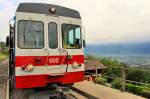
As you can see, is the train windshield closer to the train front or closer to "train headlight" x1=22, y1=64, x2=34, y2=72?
the train front

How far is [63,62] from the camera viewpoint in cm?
1080

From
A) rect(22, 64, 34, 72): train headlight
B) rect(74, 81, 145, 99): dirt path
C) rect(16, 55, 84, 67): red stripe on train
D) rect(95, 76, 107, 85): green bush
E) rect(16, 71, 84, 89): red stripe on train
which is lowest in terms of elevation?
rect(74, 81, 145, 99): dirt path

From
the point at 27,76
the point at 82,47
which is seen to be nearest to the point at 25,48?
the point at 27,76

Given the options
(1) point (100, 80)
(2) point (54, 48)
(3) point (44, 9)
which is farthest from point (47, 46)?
(1) point (100, 80)

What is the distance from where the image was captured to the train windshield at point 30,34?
10.2 m

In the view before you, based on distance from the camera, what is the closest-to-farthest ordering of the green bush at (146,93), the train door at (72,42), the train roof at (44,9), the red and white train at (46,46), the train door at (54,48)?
the red and white train at (46,46) < the train roof at (44,9) < the train door at (54,48) < the train door at (72,42) < the green bush at (146,93)

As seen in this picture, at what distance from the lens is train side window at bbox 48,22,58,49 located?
10.7 m

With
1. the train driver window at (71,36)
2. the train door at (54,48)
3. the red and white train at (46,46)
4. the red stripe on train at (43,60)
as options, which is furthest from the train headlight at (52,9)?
the red stripe on train at (43,60)

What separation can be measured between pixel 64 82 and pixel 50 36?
68.7 inches

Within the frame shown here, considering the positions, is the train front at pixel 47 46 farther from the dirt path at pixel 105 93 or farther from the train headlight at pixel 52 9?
the dirt path at pixel 105 93

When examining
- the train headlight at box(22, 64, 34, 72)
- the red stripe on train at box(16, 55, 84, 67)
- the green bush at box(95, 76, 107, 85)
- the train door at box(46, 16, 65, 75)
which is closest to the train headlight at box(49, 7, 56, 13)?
the train door at box(46, 16, 65, 75)

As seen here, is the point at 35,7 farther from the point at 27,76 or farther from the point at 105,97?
the point at 105,97

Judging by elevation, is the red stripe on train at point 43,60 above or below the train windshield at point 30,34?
below

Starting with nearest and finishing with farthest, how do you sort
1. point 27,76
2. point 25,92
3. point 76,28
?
point 27,76
point 25,92
point 76,28
